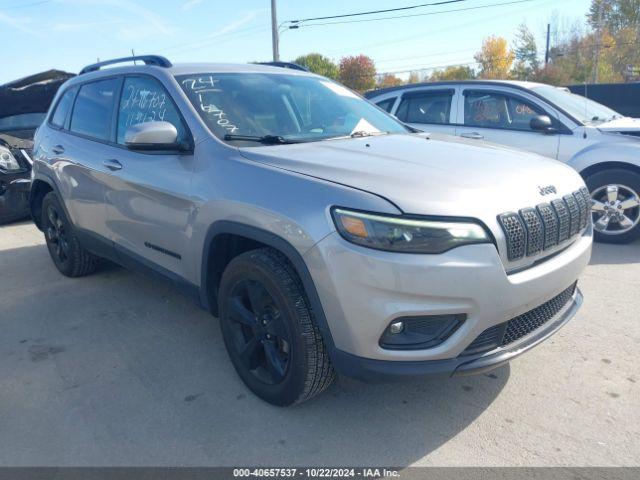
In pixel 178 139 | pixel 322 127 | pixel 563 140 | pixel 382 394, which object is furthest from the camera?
pixel 563 140

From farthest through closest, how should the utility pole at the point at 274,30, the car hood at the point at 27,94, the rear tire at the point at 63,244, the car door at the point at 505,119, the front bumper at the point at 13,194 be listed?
the utility pole at the point at 274,30
the car hood at the point at 27,94
the front bumper at the point at 13,194
the car door at the point at 505,119
the rear tire at the point at 63,244

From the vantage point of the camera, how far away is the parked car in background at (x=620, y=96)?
1128 centimetres

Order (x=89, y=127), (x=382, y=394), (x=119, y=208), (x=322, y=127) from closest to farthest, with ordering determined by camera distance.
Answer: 1. (x=382, y=394)
2. (x=322, y=127)
3. (x=119, y=208)
4. (x=89, y=127)

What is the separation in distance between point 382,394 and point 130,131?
2057 mm

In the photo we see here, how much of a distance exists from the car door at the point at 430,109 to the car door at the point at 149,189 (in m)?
4.06

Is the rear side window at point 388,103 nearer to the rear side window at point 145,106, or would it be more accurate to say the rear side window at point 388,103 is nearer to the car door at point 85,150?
the car door at point 85,150

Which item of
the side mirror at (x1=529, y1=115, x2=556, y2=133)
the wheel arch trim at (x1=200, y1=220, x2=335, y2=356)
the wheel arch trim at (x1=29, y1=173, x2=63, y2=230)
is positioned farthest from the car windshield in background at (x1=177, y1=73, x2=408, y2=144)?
the side mirror at (x1=529, y1=115, x2=556, y2=133)

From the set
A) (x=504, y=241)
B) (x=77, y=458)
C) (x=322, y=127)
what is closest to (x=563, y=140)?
(x=322, y=127)

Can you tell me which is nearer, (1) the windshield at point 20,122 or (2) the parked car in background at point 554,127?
(2) the parked car in background at point 554,127

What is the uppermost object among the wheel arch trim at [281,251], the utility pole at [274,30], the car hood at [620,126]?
the utility pole at [274,30]

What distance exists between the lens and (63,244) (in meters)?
5.00

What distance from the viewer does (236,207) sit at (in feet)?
8.64

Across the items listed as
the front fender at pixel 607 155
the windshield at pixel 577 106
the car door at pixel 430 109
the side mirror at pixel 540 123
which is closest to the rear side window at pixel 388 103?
the car door at pixel 430 109

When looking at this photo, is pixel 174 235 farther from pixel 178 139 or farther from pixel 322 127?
pixel 322 127
